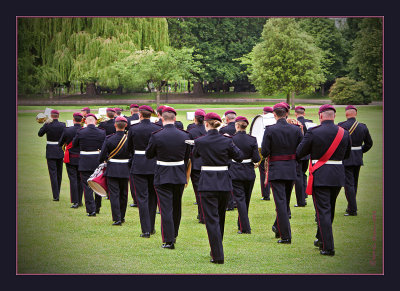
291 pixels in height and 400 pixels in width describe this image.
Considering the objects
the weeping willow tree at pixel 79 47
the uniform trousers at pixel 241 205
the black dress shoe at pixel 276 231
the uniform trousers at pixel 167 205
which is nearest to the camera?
the uniform trousers at pixel 167 205

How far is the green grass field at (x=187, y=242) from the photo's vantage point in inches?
418

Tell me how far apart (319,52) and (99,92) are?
4.99m

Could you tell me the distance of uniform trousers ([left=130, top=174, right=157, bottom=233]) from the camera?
40.3 feet

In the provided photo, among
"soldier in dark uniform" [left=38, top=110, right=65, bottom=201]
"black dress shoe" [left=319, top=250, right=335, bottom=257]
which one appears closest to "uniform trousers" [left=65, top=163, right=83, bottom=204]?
"soldier in dark uniform" [left=38, top=110, right=65, bottom=201]

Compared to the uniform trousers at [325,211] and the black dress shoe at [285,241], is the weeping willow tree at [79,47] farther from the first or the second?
the black dress shoe at [285,241]

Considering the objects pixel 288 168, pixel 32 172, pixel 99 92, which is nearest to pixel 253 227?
pixel 288 168

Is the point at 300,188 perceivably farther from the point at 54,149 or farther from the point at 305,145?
the point at 54,149

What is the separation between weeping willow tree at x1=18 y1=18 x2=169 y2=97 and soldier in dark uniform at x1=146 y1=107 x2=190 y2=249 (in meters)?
2.53

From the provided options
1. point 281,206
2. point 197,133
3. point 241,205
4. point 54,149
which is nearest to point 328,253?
point 281,206

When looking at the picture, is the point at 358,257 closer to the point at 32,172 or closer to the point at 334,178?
the point at 334,178

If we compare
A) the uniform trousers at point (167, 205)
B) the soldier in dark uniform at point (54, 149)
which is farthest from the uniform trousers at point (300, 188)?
the soldier in dark uniform at point (54, 149)

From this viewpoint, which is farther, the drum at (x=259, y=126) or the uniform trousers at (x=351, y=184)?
the uniform trousers at (x=351, y=184)

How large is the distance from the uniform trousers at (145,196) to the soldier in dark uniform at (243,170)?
4.99ft

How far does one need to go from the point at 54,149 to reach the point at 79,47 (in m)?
2.82
